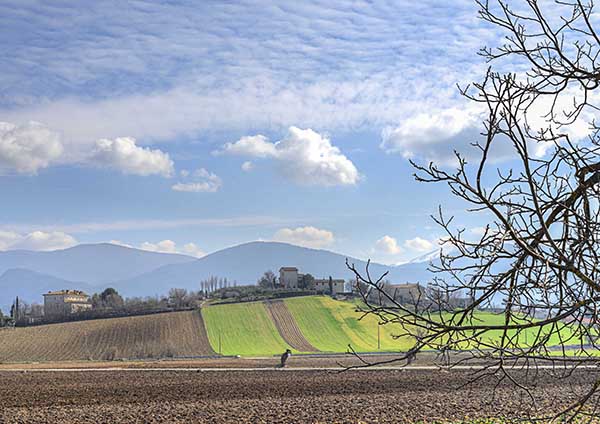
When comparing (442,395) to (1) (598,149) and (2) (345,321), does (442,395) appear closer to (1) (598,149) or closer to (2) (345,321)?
(1) (598,149)

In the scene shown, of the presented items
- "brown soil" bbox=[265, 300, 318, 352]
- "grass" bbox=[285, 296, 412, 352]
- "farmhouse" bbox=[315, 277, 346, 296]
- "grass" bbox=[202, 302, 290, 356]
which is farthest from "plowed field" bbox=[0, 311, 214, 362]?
"farmhouse" bbox=[315, 277, 346, 296]

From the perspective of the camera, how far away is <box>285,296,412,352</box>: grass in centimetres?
7375

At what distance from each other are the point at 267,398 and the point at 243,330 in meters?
58.9

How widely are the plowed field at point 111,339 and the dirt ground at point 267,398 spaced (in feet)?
107

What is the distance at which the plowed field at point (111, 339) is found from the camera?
6631 cm

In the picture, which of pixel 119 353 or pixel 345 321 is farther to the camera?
pixel 345 321

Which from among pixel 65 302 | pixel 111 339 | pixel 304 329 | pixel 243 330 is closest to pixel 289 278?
pixel 65 302

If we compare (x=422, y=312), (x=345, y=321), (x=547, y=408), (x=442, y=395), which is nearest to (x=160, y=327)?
(x=345, y=321)

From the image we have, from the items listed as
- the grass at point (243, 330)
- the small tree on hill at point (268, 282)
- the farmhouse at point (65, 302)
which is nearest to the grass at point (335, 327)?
the grass at point (243, 330)

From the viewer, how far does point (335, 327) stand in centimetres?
8300

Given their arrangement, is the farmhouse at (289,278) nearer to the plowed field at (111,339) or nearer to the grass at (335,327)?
the grass at (335,327)

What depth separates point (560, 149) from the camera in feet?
16.5

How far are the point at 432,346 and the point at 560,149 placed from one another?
168 centimetres

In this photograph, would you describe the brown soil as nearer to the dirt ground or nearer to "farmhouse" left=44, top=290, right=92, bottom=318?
"farmhouse" left=44, top=290, right=92, bottom=318
